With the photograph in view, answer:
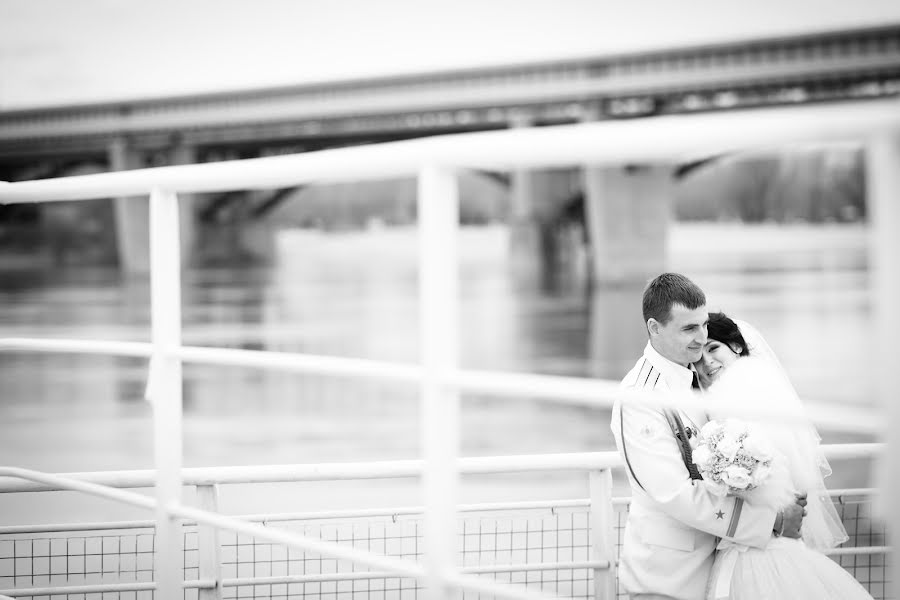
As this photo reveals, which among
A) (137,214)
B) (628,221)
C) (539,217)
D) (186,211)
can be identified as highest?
(186,211)

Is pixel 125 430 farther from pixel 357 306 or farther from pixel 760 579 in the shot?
pixel 357 306

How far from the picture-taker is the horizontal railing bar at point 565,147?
1374mm

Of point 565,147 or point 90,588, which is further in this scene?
point 90,588

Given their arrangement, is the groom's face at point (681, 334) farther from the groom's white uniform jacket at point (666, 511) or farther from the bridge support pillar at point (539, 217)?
the bridge support pillar at point (539, 217)

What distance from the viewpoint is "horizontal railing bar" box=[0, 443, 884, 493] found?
325 cm

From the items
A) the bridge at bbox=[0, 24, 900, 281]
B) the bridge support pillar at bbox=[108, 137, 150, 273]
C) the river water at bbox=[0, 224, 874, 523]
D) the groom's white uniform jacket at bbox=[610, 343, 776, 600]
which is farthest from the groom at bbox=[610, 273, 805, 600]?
the bridge support pillar at bbox=[108, 137, 150, 273]

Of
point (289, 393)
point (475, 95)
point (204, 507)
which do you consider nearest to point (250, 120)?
point (475, 95)

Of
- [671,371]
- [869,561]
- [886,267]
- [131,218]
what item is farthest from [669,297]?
[131,218]

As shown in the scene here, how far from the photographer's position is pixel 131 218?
4338 centimetres

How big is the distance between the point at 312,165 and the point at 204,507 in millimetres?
→ 1783

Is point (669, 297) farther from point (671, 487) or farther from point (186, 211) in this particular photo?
point (186, 211)

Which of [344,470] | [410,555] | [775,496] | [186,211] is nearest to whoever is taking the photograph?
[775,496]

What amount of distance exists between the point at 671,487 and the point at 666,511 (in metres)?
0.07

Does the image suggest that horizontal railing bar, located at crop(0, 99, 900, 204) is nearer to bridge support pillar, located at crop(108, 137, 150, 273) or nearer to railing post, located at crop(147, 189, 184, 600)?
railing post, located at crop(147, 189, 184, 600)
